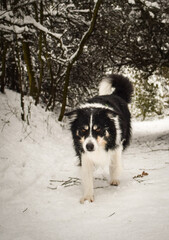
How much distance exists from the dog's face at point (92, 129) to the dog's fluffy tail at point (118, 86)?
5.99ft

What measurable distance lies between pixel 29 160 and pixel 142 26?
4.40 meters

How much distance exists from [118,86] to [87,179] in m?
2.58

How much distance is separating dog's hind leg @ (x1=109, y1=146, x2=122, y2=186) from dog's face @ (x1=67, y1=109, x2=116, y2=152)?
1.02 ft

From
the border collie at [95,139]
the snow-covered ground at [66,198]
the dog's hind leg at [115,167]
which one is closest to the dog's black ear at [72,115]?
the border collie at [95,139]

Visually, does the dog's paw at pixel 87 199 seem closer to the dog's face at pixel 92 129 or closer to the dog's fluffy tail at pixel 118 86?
the dog's face at pixel 92 129

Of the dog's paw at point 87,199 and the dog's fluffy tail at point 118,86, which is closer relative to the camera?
the dog's paw at point 87,199

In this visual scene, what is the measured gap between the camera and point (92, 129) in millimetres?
2879

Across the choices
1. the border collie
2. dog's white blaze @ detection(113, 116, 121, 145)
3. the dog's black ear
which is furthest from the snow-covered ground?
the dog's black ear

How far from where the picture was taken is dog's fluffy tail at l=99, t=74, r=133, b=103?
4.78 metres

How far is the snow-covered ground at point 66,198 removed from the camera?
6.12ft

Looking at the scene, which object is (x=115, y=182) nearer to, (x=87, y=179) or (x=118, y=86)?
(x=87, y=179)

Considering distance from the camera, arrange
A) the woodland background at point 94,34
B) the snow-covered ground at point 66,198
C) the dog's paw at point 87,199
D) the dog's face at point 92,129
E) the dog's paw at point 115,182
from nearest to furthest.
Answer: the snow-covered ground at point 66,198, the dog's paw at point 87,199, the dog's face at point 92,129, the dog's paw at point 115,182, the woodland background at point 94,34

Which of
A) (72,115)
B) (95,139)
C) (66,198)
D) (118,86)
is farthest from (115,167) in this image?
(118,86)

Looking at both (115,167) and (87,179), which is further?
(115,167)
